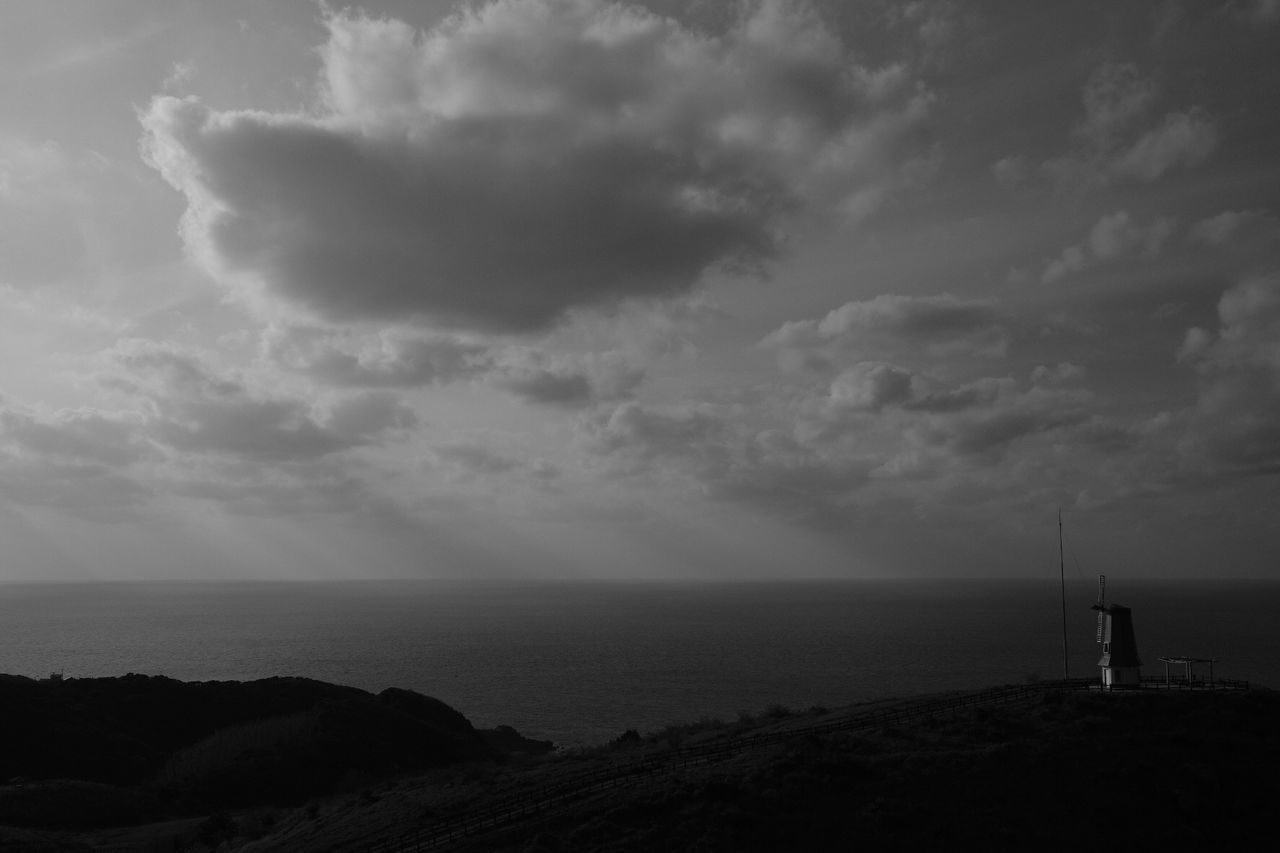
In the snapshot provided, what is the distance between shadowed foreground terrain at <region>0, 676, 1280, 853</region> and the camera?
3275 cm

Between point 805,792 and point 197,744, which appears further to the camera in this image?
point 197,744

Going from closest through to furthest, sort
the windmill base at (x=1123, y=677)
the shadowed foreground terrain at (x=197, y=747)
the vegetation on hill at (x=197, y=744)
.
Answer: the windmill base at (x=1123, y=677), the shadowed foreground terrain at (x=197, y=747), the vegetation on hill at (x=197, y=744)

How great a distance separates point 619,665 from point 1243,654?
4026 inches

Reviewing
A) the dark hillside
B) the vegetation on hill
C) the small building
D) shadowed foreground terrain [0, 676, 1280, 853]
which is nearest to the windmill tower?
the small building

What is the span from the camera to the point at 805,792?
3509 cm

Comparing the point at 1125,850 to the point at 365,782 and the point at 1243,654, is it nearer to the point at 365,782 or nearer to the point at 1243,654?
the point at 365,782

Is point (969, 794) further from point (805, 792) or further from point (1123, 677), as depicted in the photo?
point (1123, 677)

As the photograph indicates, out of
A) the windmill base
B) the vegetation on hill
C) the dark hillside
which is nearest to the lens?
the dark hillside

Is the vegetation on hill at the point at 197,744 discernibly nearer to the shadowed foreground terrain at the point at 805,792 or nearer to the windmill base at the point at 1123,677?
the shadowed foreground terrain at the point at 805,792

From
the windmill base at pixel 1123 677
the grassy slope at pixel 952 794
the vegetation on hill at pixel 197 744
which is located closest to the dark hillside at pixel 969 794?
the grassy slope at pixel 952 794

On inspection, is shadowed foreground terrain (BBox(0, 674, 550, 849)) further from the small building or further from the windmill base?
the small building

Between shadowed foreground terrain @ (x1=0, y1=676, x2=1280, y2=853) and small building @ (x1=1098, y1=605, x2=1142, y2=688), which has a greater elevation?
small building @ (x1=1098, y1=605, x2=1142, y2=688)

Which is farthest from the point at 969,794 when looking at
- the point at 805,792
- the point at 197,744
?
the point at 197,744

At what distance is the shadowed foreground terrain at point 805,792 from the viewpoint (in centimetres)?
3275
